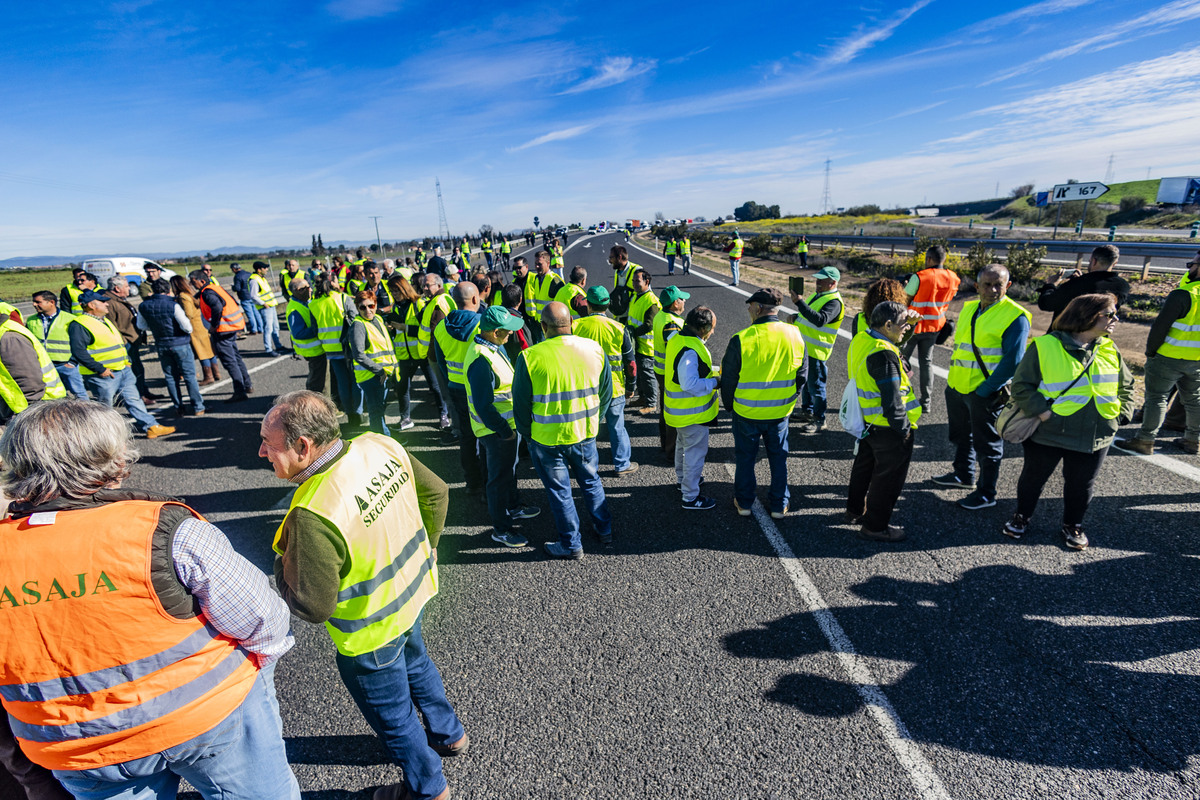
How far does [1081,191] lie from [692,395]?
90.8ft

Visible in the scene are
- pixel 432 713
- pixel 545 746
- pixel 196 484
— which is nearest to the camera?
pixel 432 713

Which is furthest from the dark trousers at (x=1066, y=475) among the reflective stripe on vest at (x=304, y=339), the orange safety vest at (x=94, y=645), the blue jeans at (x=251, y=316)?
the blue jeans at (x=251, y=316)

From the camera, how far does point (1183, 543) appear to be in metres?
4.13

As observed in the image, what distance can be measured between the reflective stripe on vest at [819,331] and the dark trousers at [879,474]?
2.30m

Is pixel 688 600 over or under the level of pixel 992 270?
under

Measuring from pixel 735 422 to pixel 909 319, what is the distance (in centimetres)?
159

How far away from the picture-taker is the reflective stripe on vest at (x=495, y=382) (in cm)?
427

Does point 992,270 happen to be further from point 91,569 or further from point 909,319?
point 91,569

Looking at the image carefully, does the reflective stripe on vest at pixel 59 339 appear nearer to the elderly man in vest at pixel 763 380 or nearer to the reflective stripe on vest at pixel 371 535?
the reflective stripe on vest at pixel 371 535

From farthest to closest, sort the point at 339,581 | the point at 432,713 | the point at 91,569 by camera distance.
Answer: the point at 432,713, the point at 339,581, the point at 91,569

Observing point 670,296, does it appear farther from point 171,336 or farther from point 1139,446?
point 171,336

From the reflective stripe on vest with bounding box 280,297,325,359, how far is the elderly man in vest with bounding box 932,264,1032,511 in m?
7.16

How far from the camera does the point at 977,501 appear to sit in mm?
4742

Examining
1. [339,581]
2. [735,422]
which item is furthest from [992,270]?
[339,581]
